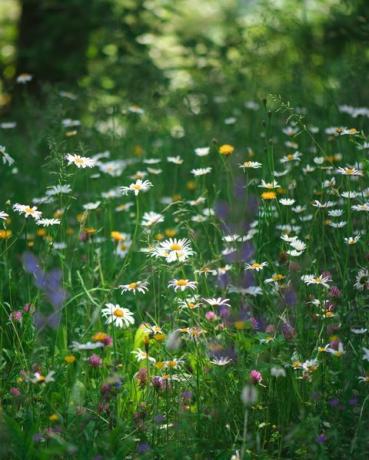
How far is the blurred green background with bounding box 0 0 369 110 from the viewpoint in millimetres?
4938

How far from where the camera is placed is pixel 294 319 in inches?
84.1

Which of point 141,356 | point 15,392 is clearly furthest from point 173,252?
point 15,392

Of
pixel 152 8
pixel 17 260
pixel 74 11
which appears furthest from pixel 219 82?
pixel 17 260

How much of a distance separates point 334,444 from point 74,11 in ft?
16.1

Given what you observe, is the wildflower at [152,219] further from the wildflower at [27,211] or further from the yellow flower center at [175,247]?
the wildflower at [27,211]

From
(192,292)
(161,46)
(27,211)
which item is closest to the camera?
(192,292)

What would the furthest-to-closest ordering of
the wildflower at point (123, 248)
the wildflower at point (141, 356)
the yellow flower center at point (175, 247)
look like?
the wildflower at point (123, 248)
the yellow flower center at point (175, 247)
the wildflower at point (141, 356)

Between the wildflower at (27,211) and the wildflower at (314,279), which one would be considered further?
the wildflower at (27,211)

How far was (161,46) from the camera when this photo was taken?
19.1 ft

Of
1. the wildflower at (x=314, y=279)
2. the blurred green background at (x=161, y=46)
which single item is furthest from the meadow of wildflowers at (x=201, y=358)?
the blurred green background at (x=161, y=46)

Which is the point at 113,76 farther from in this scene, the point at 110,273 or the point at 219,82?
the point at 110,273

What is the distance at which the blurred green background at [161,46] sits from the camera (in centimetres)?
494

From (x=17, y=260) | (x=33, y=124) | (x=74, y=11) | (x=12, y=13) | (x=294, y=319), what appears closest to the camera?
(x=294, y=319)

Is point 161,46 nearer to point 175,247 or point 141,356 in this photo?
point 175,247
